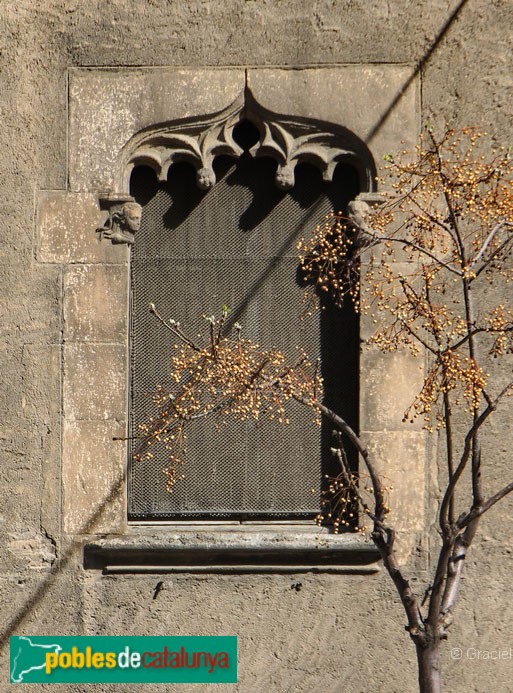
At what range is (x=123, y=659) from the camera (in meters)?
6.52

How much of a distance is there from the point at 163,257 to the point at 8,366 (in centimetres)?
127

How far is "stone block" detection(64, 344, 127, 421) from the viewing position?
656cm

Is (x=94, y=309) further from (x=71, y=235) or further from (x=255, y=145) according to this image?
(x=255, y=145)

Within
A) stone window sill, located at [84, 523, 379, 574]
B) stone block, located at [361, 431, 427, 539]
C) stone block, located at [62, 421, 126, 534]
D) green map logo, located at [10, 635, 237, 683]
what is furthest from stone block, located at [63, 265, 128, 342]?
green map logo, located at [10, 635, 237, 683]

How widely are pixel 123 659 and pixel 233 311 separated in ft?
7.92

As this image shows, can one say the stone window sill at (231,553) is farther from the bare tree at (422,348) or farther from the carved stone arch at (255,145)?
the carved stone arch at (255,145)

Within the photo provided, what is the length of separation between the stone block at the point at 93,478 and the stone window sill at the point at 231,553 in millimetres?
139

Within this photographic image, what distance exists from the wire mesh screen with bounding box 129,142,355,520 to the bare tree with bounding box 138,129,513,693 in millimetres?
137

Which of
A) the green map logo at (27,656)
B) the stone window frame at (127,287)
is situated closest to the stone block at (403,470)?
the stone window frame at (127,287)

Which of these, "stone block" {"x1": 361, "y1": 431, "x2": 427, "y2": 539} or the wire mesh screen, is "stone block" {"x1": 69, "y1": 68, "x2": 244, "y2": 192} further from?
"stone block" {"x1": 361, "y1": 431, "x2": 427, "y2": 539}

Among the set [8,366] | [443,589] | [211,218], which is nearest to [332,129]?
[211,218]

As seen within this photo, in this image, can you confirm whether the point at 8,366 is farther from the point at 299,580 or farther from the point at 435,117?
the point at 435,117

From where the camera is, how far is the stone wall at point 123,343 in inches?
254

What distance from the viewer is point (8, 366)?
21.6 ft
